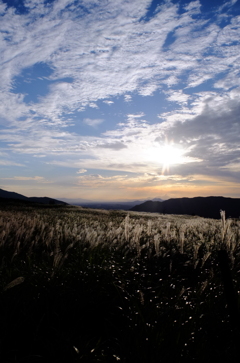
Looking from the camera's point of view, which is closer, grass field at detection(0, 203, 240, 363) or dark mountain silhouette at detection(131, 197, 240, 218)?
grass field at detection(0, 203, 240, 363)

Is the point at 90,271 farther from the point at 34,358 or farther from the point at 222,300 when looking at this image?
the point at 222,300

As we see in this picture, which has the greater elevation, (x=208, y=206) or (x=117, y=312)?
(x=208, y=206)

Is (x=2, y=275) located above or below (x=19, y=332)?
above

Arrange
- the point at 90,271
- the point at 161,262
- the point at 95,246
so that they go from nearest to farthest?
the point at 90,271
the point at 161,262
the point at 95,246

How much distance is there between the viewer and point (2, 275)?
3209 mm

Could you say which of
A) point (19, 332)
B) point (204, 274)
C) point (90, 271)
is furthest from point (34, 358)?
point (204, 274)

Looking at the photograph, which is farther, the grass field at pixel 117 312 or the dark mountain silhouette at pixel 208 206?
the dark mountain silhouette at pixel 208 206

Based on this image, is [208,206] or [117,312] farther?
[208,206]

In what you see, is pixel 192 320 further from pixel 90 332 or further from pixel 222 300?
pixel 90 332

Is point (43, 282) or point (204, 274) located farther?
point (204, 274)

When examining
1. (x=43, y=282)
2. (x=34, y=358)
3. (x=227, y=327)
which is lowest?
(x=34, y=358)

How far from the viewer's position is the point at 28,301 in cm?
273

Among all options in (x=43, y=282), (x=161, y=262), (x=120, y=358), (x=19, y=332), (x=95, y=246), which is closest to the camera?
(x=120, y=358)

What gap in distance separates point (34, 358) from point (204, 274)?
7.66 feet
